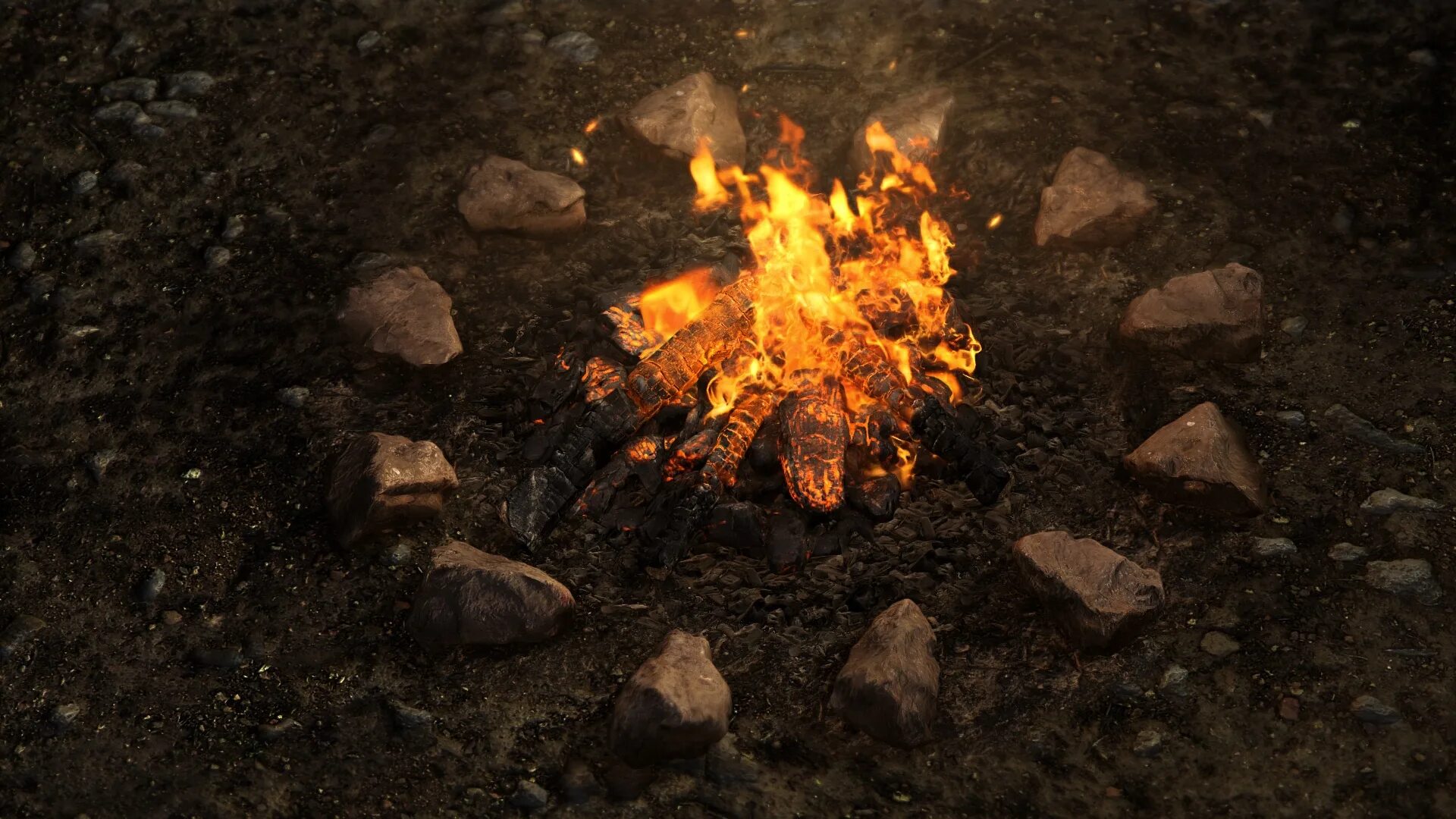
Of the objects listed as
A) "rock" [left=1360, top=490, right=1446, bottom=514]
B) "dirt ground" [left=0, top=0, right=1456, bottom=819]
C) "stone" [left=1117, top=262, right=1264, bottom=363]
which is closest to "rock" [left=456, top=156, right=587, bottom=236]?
"dirt ground" [left=0, top=0, right=1456, bottom=819]

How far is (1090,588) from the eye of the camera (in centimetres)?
385

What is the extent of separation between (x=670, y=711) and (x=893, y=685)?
26.2 inches

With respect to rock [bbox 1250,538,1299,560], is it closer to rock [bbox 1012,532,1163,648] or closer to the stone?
rock [bbox 1012,532,1163,648]

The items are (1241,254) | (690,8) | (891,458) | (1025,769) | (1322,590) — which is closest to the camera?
(1025,769)

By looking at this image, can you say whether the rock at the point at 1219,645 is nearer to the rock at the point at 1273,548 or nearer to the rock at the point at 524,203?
the rock at the point at 1273,548

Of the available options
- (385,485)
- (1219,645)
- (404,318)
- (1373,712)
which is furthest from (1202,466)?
(404,318)

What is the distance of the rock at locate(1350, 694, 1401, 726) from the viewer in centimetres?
364

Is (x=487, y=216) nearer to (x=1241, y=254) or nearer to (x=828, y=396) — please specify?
(x=828, y=396)

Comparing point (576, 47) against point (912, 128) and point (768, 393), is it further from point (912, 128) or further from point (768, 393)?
point (768, 393)

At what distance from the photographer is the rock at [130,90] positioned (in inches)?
228

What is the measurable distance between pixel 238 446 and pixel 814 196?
2.58 m

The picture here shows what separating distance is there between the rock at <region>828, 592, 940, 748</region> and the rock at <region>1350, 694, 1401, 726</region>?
123 centimetres

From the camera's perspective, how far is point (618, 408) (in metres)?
4.48

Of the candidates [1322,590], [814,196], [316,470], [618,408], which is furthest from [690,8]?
[1322,590]
